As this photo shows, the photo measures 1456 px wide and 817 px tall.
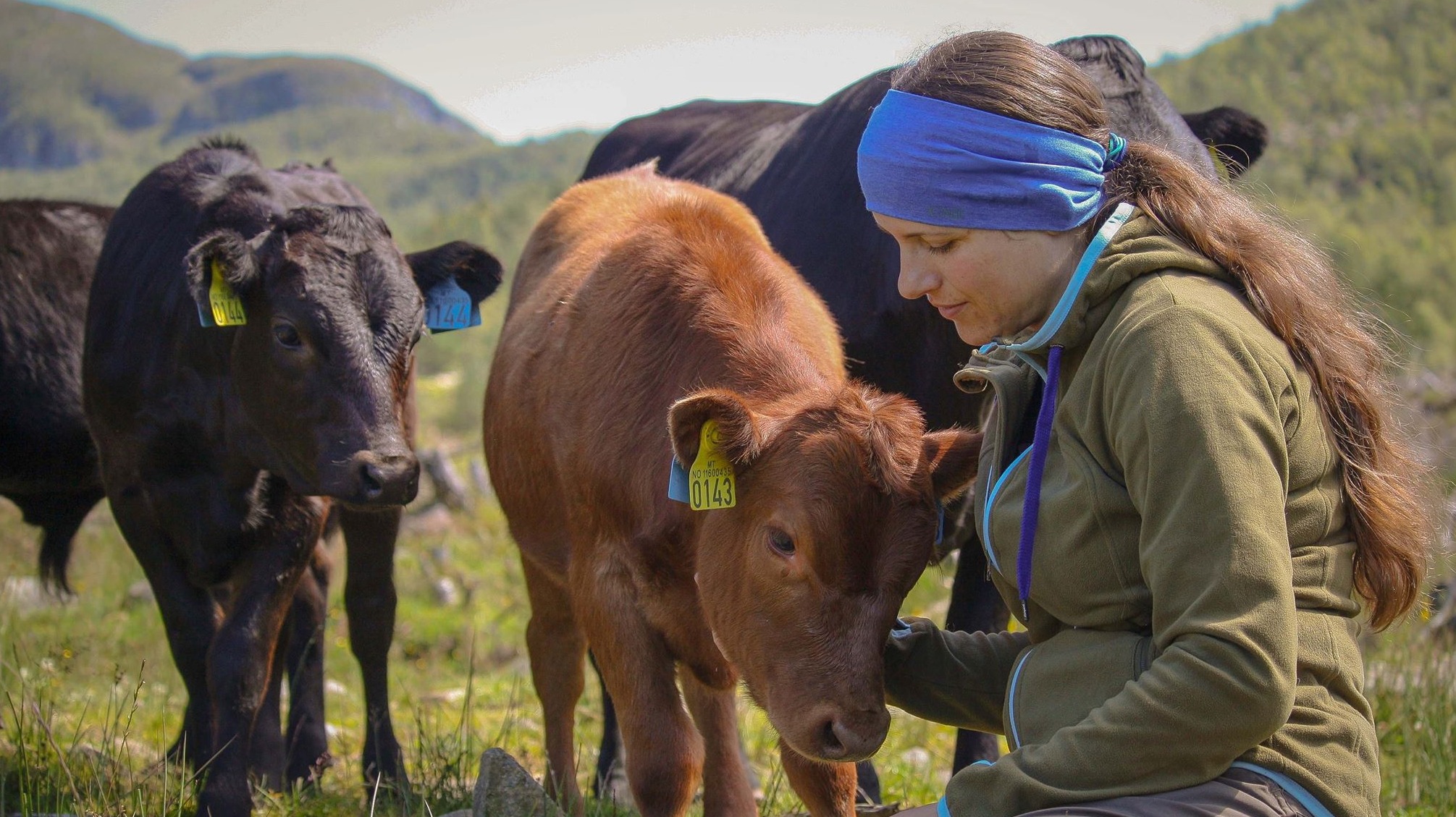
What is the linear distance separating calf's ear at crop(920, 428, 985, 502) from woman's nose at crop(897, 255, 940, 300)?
64 centimetres

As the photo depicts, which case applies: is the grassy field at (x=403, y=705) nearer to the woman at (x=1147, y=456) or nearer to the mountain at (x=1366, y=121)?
the woman at (x=1147, y=456)

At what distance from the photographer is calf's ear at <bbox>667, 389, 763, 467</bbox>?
3326 millimetres

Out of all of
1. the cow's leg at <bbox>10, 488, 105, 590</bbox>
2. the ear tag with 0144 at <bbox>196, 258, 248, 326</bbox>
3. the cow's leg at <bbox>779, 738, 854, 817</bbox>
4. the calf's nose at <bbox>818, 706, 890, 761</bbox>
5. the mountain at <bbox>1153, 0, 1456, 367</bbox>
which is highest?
the ear tag with 0144 at <bbox>196, 258, 248, 326</bbox>

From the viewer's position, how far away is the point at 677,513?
381 cm

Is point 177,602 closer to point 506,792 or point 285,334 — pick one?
point 285,334

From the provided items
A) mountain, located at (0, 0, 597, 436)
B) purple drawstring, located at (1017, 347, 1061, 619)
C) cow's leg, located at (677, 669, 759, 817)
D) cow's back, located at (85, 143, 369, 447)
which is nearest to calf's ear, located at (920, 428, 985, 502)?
purple drawstring, located at (1017, 347, 1061, 619)

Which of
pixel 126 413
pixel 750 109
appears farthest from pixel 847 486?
pixel 750 109

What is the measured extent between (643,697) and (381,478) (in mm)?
1430

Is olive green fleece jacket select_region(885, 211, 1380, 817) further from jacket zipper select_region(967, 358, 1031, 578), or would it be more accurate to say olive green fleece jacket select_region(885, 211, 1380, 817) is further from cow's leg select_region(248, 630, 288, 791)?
cow's leg select_region(248, 630, 288, 791)

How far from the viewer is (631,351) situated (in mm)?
4160

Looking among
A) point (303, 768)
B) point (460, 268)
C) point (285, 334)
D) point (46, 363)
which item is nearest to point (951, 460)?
point (285, 334)

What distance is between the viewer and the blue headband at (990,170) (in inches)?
103

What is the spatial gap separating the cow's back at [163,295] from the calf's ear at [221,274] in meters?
0.27

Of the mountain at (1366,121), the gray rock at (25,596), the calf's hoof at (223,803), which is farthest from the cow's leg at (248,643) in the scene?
the mountain at (1366,121)
